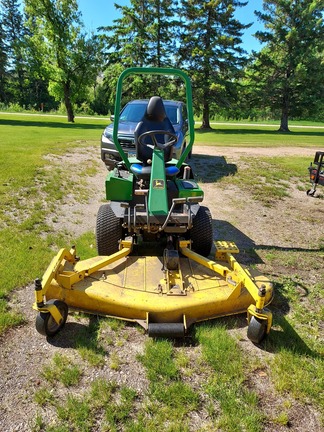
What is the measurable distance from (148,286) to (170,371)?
0.80m

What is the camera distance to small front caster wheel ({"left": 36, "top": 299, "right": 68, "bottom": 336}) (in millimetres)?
2689

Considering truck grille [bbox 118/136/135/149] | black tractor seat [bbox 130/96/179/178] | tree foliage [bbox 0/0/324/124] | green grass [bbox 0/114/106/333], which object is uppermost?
tree foliage [bbox 0/0/324/124]

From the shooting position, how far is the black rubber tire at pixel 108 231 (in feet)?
12.5

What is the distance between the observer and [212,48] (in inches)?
985

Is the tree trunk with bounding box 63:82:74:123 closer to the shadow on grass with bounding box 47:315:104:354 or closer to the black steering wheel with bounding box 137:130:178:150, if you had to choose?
the black steering wheel with bounding box 137:130:178:150

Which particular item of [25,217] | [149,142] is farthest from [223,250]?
[25,217]

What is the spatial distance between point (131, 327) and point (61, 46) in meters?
28.8

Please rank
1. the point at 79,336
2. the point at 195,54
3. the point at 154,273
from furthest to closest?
the point at 195,54, the point at 154,273, the point at 79,336

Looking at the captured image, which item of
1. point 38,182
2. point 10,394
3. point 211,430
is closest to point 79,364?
point 10,394

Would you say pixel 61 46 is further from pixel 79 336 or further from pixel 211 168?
pixel 79 336

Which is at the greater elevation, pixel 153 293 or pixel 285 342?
pixel 153 293

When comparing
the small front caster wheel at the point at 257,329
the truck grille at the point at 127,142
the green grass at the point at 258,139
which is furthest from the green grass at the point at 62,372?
the green grass at the point at 258,139

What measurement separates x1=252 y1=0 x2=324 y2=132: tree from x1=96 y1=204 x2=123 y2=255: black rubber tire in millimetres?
25285

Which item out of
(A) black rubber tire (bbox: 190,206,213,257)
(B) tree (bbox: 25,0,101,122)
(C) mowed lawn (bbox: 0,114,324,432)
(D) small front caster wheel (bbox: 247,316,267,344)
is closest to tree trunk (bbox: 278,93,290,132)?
(B) tree (bbox: 25,0,101,122)
